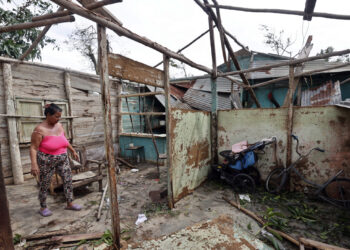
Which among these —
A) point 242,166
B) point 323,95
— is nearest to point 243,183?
point 242,166

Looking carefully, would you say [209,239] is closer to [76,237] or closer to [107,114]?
[76,237]

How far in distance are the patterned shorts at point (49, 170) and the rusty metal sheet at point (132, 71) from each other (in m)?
2.24

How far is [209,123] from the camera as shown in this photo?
16.0 feet

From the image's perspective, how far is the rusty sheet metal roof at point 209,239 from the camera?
8.43 ft

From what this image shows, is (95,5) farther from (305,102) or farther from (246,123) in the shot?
(305,102)

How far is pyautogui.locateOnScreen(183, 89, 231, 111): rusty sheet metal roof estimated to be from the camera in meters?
7.89

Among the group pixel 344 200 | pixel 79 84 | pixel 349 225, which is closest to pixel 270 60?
pixel 344 200

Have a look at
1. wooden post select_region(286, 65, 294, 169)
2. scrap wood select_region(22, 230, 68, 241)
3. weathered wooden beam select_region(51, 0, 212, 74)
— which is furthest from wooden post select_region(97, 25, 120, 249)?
wooden post select_region(286, 65, 294, 169)

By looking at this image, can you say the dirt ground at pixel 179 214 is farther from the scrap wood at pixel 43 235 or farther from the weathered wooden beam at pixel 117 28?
the weathered wooden beam at pixel 117 28

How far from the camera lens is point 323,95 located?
5969 millimetres

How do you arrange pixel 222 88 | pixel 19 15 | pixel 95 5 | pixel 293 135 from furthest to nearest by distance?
pixel 222 88 → pixel 19 15 → pixel 293 135 → pixel 95 5

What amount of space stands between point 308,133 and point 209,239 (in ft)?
10.5

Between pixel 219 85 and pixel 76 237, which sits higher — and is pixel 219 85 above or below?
above

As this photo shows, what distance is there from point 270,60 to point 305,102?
3838 mm
